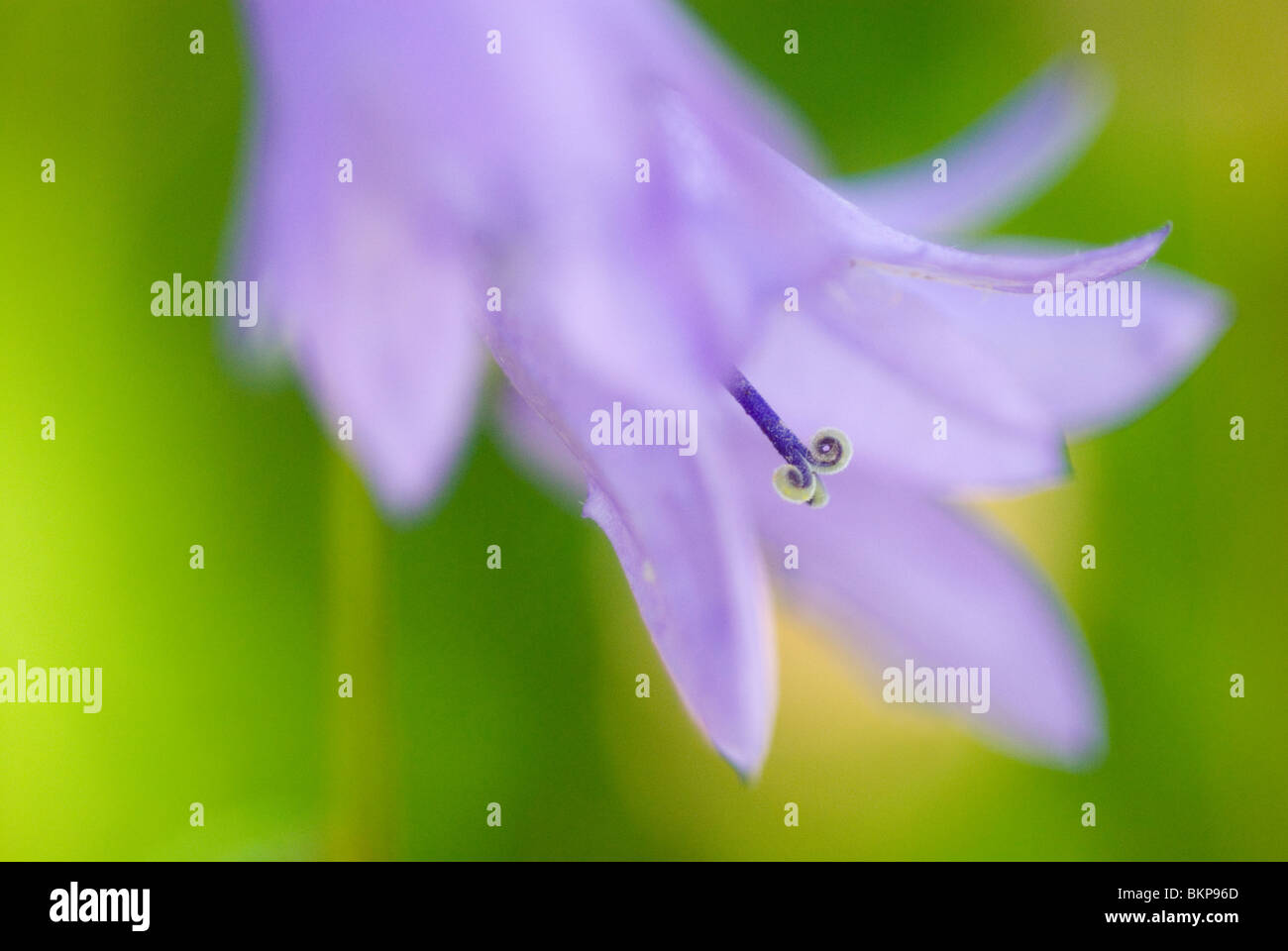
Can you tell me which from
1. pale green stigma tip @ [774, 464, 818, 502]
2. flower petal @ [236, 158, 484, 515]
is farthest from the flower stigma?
flower petal @ [236, 158, 484, 515]

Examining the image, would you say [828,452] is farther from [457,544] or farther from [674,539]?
[457,544]

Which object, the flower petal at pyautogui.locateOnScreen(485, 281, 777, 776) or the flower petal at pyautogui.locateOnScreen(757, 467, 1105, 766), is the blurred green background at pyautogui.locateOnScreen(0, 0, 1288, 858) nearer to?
the flower petal at pyautogui.locateOnScreen(757, 467, 1105, 766)

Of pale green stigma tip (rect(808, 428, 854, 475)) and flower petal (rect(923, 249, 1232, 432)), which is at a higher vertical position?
flower petal (rect(923, 249, 1232, 432))

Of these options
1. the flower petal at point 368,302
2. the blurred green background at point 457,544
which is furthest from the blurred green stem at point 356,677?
the flower petal at point 368,302

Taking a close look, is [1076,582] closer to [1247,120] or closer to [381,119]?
[1247,120]

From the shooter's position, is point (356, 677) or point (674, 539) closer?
point (674, 539)

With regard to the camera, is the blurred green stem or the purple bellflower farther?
the blurred green stem

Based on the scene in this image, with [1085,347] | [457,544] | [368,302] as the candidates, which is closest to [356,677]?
[457,544]
